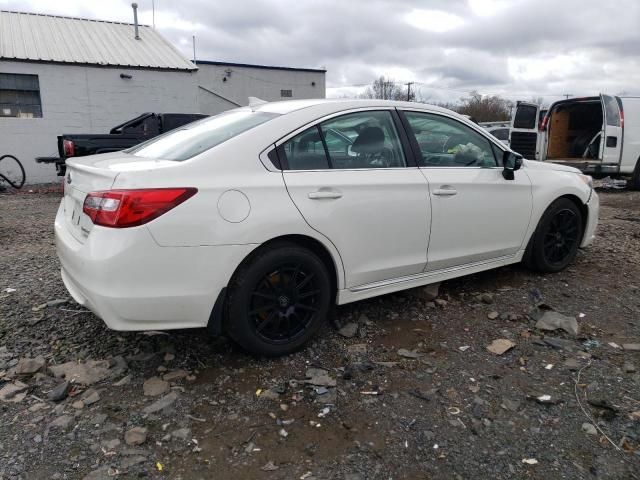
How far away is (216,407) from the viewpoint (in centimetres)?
275

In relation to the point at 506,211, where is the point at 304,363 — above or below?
below

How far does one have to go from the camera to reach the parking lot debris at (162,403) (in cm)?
272

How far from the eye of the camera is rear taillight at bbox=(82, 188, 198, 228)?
262 centimetres

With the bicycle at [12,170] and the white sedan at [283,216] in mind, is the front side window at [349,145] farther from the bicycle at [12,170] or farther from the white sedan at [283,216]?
the bicycle at [12,170]

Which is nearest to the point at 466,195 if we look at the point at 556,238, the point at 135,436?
the point at 556,238

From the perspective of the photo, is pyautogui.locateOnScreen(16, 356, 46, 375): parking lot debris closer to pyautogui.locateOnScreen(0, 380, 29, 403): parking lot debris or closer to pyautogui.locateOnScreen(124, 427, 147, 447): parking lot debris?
pyautogui.locateOnScreen(0, 380, 29, 403): parking lot debris

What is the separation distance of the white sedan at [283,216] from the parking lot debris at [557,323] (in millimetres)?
637

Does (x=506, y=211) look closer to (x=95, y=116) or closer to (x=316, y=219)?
(x=316, y=219)

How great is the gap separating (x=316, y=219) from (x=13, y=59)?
45.4ft

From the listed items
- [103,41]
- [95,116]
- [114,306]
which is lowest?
[114,306]

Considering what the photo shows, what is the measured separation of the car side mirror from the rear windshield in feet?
6.55

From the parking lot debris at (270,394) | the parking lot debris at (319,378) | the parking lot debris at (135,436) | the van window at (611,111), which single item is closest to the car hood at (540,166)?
the parking lot debris at (319,378)

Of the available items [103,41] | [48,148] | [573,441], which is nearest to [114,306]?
[573,441]

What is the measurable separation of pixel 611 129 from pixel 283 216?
33.8 ft
